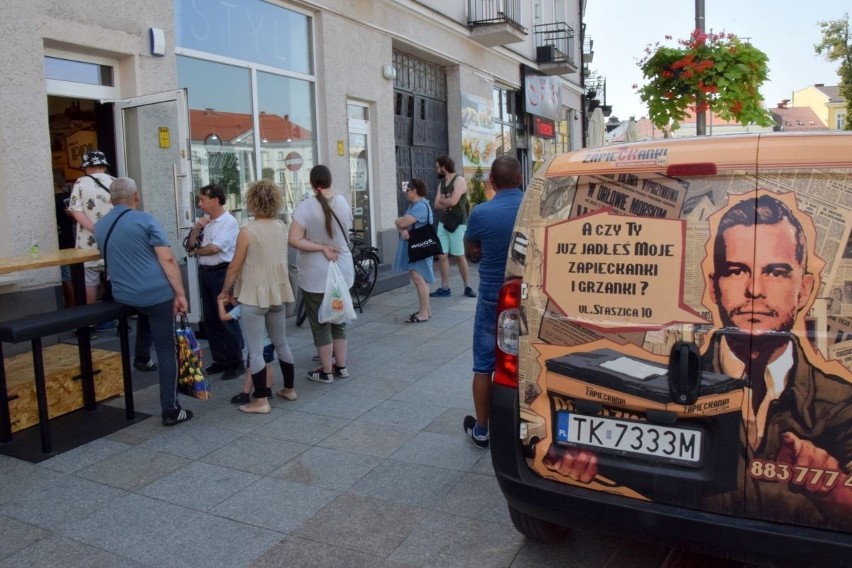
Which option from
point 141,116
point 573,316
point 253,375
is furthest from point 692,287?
point 141,116

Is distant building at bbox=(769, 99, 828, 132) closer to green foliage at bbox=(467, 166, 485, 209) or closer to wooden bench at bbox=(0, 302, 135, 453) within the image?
green foliage at bbox=(467, 166, 485, 209)

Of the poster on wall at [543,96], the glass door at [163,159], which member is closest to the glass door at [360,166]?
the glass door at [163,159]

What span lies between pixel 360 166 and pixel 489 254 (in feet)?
24.6

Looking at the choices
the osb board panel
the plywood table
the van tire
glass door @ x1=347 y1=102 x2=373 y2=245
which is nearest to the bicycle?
glass door @ x1=347 y1=102 x2=373 y2=245

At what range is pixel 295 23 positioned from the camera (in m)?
10.2

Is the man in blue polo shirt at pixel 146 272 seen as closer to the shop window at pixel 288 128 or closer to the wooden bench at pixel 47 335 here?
the wooden bench at pixel 47 335

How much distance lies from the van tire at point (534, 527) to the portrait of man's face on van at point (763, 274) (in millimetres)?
1342

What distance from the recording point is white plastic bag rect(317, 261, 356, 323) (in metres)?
6.02

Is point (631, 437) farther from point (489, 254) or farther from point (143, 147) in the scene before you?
point (143, 147)

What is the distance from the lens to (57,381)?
546cm

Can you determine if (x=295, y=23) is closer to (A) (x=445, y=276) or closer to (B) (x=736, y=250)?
(A) (x=445, y=276)

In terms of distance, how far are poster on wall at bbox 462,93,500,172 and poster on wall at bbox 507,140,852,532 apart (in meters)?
12.3

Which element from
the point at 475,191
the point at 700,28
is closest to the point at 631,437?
the point at 700,28

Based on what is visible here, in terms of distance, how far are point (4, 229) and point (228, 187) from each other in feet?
10.3
